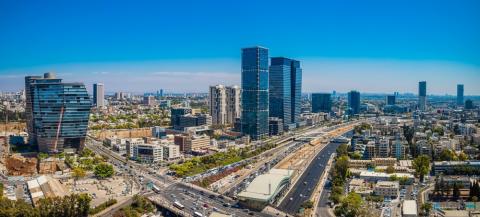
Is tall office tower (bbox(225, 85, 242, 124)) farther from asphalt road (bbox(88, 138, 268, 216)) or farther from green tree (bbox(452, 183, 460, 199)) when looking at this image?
green tree (bbox(452, 183, 460, 199))

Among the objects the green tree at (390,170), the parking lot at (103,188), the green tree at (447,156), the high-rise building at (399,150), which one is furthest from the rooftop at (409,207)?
the parking lot at (103,188)

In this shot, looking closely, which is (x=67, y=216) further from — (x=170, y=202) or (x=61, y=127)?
(x=61, y=127)

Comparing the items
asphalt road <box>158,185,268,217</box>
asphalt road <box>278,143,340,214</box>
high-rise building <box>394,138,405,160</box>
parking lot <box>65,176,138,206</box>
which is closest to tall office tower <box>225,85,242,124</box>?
asphalt road <box>278,143,340,214</box>

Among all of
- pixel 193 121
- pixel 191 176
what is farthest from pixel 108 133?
pixel 191 176

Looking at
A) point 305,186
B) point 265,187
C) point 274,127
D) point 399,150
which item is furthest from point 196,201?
point 274,127

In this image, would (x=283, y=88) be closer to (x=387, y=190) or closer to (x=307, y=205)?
(x=387, y=190)

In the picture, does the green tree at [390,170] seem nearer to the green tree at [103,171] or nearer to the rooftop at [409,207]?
the rooftop at [409,207]
